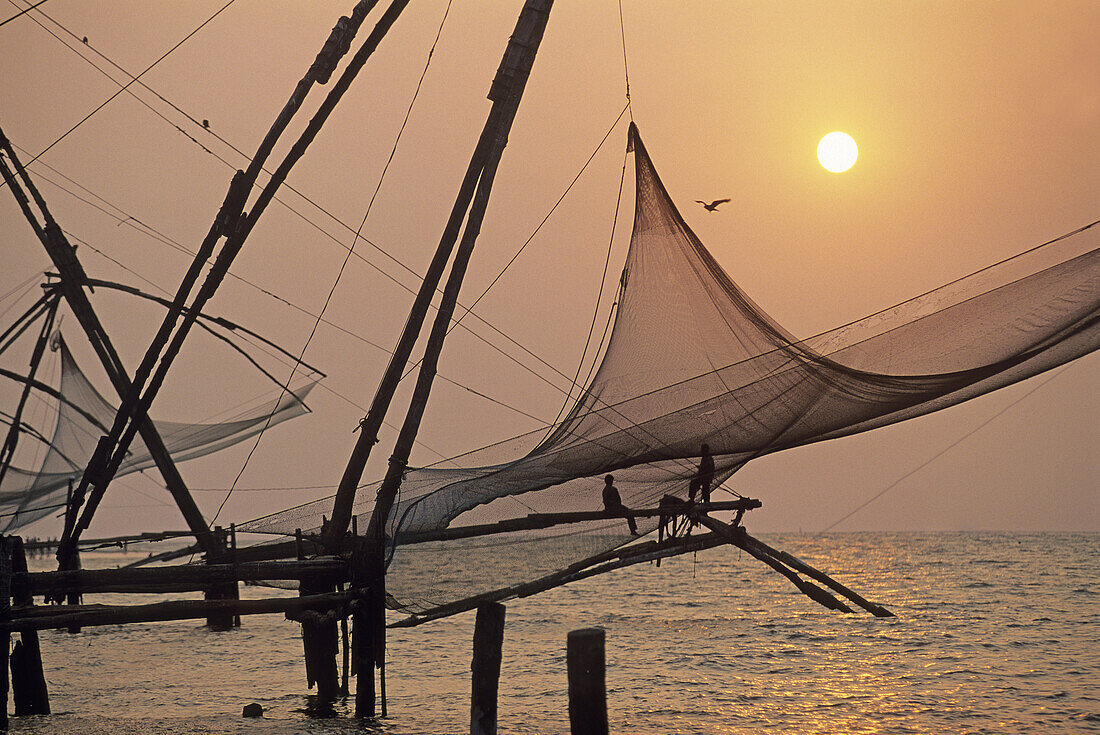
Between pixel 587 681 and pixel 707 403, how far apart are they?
8.38ft

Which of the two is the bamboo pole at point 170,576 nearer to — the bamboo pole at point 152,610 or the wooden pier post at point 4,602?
the bamboo pole at point 152,610

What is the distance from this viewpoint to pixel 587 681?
9.04 meters

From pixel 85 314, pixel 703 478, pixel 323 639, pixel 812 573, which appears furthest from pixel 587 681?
pixel 85 314

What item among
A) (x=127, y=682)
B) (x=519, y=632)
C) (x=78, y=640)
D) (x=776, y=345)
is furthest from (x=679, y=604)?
(x=776, y=345)

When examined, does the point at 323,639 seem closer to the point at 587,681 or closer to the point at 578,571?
the point at 578,571

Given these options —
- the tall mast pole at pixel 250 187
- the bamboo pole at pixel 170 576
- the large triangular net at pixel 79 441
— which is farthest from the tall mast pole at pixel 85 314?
the bamboo pole at pixel 170 576

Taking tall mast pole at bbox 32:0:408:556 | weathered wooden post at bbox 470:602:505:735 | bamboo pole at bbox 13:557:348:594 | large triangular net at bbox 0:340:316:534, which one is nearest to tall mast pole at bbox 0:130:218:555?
large triangular net at bbox 0:340:316:534

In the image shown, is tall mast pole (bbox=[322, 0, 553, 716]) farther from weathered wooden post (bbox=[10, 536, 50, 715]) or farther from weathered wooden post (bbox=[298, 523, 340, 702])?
weathered wooden post (bbox=[10, 536, 50, 715])

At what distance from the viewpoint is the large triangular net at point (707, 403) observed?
8867mm

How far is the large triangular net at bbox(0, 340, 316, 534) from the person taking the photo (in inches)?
784

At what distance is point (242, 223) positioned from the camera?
11492 millimetres

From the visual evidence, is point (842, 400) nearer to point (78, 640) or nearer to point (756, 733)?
point (756, 733)

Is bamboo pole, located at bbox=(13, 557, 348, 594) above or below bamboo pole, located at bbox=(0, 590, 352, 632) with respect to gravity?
above

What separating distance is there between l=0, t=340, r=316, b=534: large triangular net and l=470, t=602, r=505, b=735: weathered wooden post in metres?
10.3
